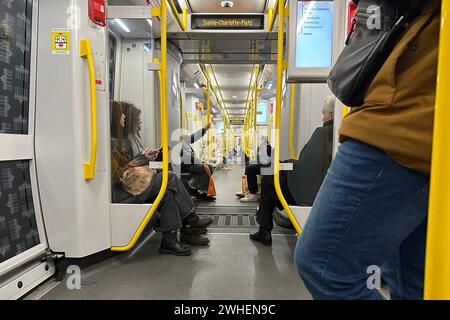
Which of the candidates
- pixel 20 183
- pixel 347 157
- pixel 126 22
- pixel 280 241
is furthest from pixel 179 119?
pixel 347 157

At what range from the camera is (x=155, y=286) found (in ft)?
6.58

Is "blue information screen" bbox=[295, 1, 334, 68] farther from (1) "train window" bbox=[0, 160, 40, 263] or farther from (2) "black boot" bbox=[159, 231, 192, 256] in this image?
(1) "train window" bbox=[0, 160, 40, 263]

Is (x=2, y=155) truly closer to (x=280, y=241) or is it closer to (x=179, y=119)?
(x=280, y=241)

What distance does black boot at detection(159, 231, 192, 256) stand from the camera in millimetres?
2576

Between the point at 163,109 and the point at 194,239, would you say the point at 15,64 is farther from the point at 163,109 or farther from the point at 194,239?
the point at 194,239

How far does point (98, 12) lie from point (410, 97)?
2215 millimetres

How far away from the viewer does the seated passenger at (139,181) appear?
8.08 feet

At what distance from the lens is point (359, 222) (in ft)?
2.40

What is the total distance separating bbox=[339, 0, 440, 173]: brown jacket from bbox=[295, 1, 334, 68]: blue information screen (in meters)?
1.47

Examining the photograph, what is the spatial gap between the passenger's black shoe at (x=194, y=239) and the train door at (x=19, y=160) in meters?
1.18

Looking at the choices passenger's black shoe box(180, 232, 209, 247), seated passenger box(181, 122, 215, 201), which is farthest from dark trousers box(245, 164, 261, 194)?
passenger's black shoe box(180, 232, 209, 247)

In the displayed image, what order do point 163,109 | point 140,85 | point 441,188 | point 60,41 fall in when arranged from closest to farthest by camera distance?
point 441,188
point 60,41
point 163,109
point 140,85

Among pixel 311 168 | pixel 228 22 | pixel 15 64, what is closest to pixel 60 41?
pixel 15 64

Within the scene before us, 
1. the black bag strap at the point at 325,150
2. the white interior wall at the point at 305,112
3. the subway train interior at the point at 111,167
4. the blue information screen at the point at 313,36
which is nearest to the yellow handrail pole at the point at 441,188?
the subway train interior at the point at 111,167
